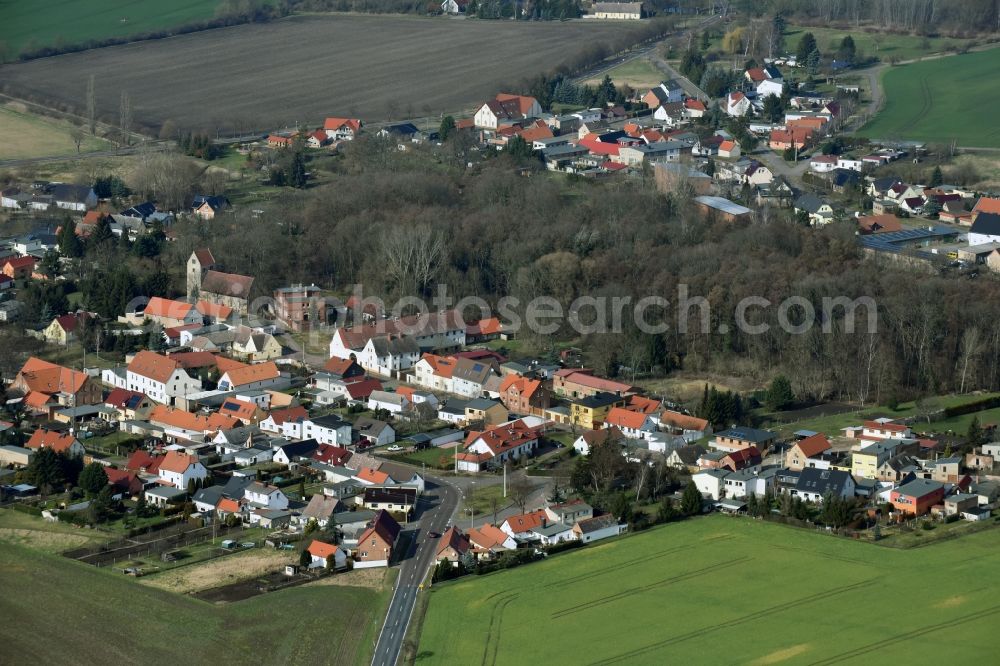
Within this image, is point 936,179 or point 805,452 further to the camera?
point 936,179

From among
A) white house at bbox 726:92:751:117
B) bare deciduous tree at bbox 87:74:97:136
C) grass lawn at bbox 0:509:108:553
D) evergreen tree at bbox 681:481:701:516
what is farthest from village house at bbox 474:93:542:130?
grass lawn at bbox 0:509:108:553

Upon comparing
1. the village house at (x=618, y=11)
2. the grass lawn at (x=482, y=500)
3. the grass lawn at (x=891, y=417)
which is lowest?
the grass lawn at (x=482, y=500)

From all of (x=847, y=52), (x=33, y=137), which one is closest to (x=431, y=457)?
(x=33, y=137)

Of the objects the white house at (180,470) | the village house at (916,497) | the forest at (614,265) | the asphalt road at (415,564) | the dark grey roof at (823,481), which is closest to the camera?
the asphalt road at (415,564)

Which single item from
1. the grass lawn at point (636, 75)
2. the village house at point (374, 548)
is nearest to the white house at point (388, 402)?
the village house at point (374, 548)

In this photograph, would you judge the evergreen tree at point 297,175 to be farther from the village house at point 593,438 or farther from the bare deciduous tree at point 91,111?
the village house at point 593,438

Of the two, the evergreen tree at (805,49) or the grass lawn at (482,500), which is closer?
the grass lawn at (482,500)

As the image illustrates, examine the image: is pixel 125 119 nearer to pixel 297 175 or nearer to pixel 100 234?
pixel 297 175
